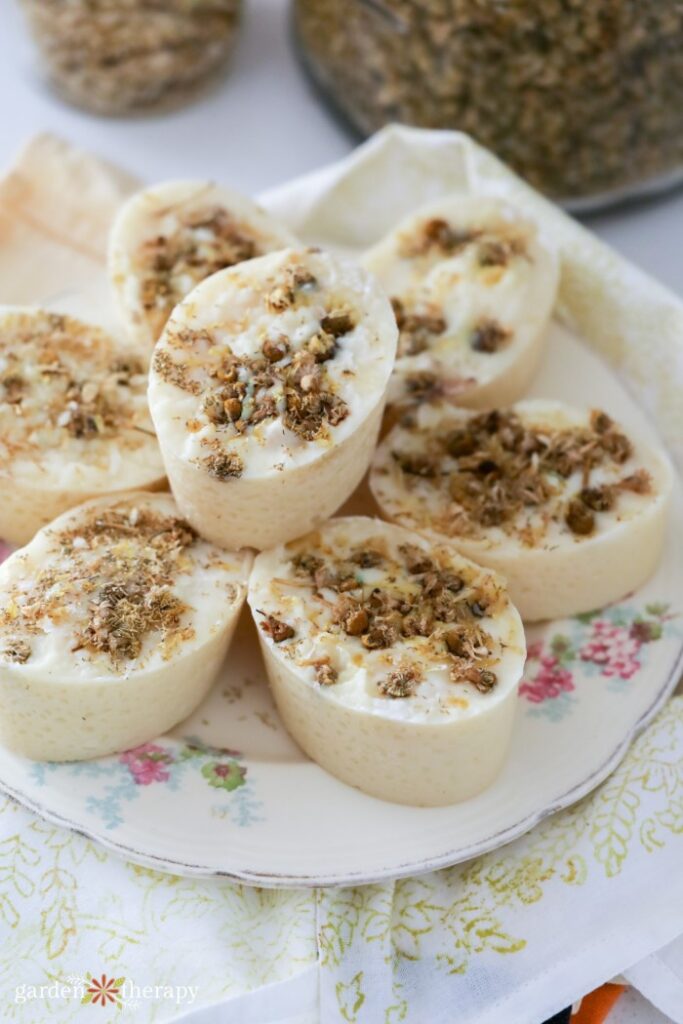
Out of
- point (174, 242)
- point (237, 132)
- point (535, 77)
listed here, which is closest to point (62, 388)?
point (174, 242)

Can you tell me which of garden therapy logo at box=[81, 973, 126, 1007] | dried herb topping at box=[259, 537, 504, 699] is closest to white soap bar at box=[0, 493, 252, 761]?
dried herb topping at box=[259, 537, 504, 699]

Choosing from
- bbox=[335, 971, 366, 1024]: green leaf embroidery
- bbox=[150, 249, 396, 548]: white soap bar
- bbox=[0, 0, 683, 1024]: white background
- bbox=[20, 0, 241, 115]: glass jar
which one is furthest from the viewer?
bbox=[0, 0, 683, 1024]: white background

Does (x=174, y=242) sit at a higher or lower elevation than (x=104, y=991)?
higher

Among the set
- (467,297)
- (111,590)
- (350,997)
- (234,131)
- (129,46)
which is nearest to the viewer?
(350,997)

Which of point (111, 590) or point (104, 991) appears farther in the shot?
point (111, 590)

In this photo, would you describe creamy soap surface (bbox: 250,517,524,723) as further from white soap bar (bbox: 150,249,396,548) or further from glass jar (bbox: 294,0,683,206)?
glass jar (bbox: 294,0,683,206)

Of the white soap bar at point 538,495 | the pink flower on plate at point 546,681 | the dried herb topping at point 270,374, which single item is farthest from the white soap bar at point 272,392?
the pink flower on plate at point 546,681

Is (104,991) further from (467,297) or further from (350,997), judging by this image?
(467,297)

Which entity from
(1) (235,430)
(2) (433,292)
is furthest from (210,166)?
(1) (235,430)
